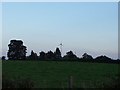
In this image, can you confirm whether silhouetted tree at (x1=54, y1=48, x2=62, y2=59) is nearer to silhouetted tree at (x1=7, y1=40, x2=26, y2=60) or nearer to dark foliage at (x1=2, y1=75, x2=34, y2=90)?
silhouetted tree at (x1=7, y1=40, x2=26, y2=60)

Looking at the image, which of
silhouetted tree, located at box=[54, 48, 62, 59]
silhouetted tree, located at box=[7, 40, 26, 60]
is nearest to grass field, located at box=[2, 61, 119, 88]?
silhouetted tree, located at box=[7, 40, 26, 60]

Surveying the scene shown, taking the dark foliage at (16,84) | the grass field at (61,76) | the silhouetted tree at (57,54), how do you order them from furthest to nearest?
the silhouetted tree at (57,54) < the grass field at (61,76) < the dark foliage at (16,84)

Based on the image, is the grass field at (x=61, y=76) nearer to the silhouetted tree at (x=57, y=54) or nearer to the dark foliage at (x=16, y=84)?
the dark foliage at (x=16, y=84)

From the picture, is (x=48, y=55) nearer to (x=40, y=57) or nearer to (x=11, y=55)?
(x=40, y=57)

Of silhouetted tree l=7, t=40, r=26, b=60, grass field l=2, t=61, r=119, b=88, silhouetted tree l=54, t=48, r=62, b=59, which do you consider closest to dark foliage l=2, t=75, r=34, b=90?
grass field l=2, t=61, r=119, b=88

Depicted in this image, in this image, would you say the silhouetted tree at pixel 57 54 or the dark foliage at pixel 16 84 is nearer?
the dark foliage at pixel 16 84

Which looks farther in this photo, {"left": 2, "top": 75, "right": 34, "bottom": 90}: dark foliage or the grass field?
the grass field

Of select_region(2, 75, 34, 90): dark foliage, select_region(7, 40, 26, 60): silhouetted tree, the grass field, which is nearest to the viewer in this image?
select_region(2, 75, 34, 90): dark foliage

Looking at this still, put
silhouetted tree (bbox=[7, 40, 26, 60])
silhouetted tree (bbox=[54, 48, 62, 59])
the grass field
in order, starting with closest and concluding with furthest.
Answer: the grass field
silhouetted tree (bbox=[7, 40, 26, 60])
silhouetted tree (bbox=[54, 48, 62, 59])

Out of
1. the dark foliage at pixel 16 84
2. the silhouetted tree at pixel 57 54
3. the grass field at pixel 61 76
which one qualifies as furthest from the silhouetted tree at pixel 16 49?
the dark foliage at pixel 16 84

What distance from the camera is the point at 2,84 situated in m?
12.4

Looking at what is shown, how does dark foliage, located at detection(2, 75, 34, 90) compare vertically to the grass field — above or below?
above

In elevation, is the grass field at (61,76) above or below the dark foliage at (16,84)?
below

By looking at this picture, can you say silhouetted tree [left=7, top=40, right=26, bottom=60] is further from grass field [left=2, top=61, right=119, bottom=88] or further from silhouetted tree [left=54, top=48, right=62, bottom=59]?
grass field [left=2, top=61, right=119, bottom=88]
